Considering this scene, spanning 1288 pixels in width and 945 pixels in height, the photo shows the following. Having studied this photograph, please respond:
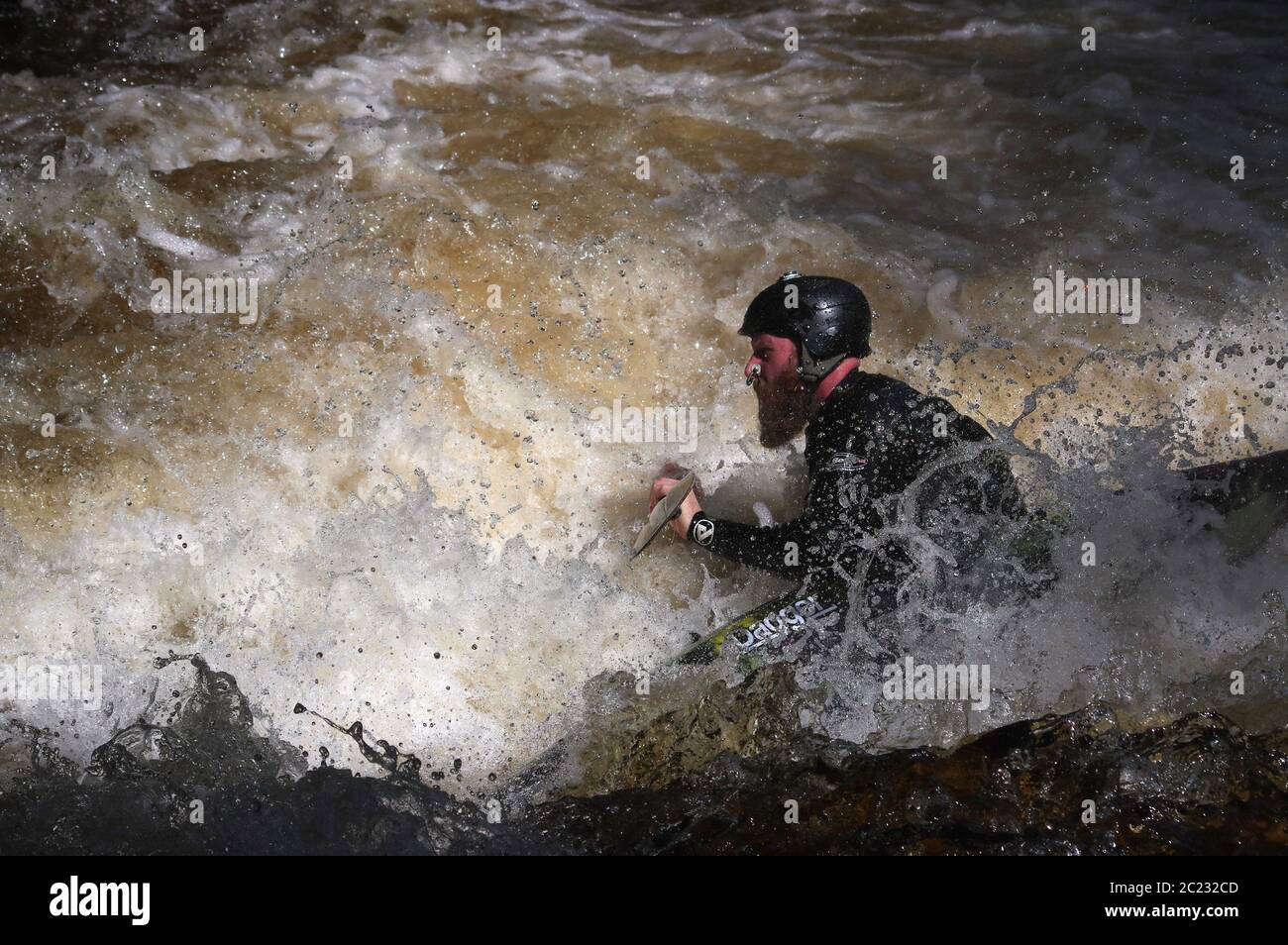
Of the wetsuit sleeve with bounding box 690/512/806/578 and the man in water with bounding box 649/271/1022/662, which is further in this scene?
the wetsuit sleeve with bounding box 690/512/806/578

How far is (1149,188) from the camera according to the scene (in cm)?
584

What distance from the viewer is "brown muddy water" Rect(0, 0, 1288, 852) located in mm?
3852

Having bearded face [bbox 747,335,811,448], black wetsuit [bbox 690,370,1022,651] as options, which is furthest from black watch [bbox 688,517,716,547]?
bearded face [bbox 747,335,811,448]

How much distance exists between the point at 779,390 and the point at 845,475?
52cm

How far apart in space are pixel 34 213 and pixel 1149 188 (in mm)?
5700

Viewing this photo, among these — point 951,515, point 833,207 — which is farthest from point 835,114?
point 951,515

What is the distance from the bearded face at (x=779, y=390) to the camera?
4.02 metres

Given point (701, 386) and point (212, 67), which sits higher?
point (212, 67)

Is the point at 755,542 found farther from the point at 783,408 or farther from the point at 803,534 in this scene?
the point at 783,408

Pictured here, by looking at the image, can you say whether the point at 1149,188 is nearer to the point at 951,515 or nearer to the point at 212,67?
the point at 951,515

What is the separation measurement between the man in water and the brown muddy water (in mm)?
210

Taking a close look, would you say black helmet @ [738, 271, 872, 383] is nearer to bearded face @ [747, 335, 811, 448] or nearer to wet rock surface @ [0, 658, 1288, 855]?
bearded face @ [747, 335, 811, 448]

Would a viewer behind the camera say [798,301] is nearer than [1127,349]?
Yes

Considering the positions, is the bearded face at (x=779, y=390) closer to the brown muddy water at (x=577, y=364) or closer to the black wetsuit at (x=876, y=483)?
the black wetsuit at (x=876, y=483)
